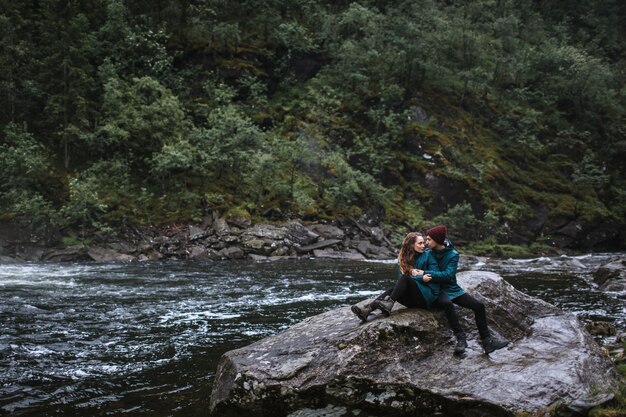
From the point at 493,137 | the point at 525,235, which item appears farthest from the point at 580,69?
the point at 525,235

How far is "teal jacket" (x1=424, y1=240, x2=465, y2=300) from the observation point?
23.7 feet

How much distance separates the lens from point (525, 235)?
3362cm

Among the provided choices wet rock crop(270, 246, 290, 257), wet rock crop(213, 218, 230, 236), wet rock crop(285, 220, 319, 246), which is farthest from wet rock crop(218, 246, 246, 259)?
wet rock crop(285, 220, 319, 246)

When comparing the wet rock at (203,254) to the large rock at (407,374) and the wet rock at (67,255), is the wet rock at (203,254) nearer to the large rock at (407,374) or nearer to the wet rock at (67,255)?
the wet rock at (67,255)

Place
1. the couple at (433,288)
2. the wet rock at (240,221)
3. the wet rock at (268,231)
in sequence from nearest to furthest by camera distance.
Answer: the couple at (433,288)
the wet rock at (268,231)
the wet rock at (240,221)

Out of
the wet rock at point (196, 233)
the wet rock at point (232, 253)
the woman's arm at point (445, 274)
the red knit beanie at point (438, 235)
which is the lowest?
the wet rock at point (232, 253)

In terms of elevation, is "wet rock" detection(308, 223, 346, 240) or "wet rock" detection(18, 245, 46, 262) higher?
"wet rock" detection(18, 245, 46, 262)

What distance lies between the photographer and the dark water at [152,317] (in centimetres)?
716

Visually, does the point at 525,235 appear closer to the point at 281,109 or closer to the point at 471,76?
the point at 471,76

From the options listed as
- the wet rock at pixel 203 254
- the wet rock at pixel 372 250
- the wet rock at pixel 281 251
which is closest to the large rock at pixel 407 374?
the wet rock at pixel 203 254

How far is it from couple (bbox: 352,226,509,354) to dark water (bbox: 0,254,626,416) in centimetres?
312

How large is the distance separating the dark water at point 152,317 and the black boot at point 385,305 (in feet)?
9.21

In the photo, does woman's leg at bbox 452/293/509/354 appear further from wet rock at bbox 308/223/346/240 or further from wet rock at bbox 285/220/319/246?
wet rock at bbox 308/223/346/240

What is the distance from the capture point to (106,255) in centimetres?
2442
